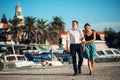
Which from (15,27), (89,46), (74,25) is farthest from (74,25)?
(15,27)

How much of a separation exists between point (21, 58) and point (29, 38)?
53.9m

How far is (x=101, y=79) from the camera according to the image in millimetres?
6230

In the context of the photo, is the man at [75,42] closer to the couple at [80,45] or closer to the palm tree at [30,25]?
the couple at [80,45]

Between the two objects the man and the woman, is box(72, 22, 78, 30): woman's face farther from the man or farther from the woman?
the woman

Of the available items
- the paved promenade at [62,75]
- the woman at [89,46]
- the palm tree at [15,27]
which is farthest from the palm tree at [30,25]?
the woman at [89,46]

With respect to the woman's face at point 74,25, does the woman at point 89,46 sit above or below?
below

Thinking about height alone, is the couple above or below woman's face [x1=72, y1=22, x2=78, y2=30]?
below

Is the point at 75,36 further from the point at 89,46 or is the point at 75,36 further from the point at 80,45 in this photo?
the point at 89,46

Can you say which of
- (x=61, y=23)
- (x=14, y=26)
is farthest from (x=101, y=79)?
(x=61, y=23)

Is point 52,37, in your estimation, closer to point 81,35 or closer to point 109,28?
point 109,28

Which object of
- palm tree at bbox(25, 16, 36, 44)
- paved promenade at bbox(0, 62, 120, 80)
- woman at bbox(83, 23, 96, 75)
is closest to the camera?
paved promenade at bbox(0, 62, 120, 80)

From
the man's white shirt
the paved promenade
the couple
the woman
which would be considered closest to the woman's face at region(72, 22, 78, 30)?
the couple

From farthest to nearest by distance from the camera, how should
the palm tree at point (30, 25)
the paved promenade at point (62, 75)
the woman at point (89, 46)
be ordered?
the palm tree at point (30, 25), the woman at point (89, 46), the paved promenade at point (62, 75)

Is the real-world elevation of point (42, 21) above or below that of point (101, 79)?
above
